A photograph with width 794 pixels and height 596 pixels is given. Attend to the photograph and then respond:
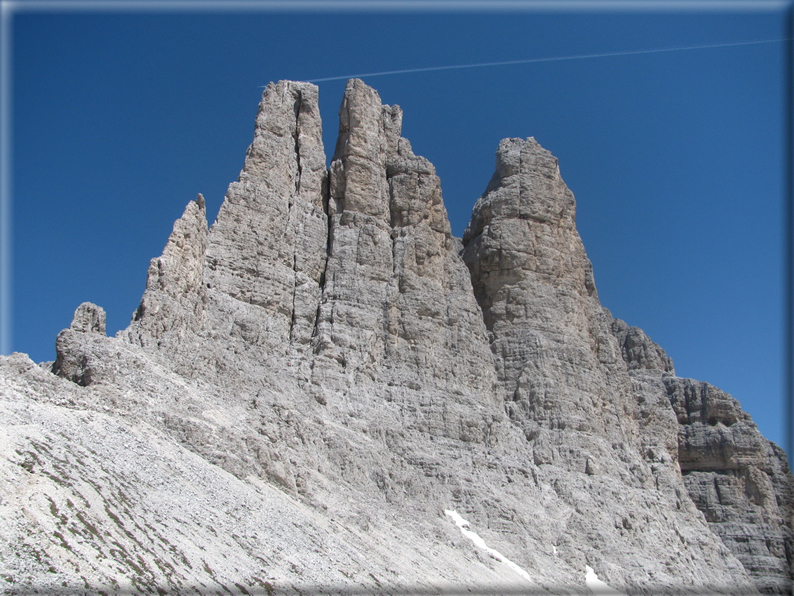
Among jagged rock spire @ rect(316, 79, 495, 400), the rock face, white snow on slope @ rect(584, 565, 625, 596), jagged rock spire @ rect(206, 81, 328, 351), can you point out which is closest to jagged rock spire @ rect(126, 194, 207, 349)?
the rock face

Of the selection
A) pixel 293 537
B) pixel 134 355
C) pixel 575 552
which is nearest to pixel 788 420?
pixel 293 537

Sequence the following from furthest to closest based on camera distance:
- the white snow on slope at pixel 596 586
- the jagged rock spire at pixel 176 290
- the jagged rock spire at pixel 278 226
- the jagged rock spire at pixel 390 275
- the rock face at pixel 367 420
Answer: the jagged rock spire at pixel 390 275 < the jagged rock spire at pixel 278 226 < the white snow on slope at pixel 596 586 < the jagged rock spire at pixel 176 290 < the rock face at pixel 367 420

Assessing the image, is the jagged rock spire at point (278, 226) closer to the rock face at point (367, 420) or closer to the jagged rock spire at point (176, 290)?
the rock face at point (367, 420)

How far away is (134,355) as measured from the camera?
112ft

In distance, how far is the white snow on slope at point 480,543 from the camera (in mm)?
36531

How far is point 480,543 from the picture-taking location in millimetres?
37688

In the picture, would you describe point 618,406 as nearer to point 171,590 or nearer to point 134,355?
point 134,355

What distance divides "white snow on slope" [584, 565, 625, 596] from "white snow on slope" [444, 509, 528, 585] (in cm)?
418

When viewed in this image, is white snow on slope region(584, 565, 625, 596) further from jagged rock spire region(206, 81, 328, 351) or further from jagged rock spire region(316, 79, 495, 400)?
jagged rock spire region(206, 81, 328, 351)

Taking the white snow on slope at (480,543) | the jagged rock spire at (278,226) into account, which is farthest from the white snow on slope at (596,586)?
the jagged rock spire at (278,226)

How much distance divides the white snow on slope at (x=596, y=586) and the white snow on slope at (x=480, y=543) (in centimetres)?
418

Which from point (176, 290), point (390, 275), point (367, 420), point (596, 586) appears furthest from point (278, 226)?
point (596, 586)

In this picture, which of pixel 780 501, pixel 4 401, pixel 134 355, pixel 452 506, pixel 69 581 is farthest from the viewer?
pixel 780 501

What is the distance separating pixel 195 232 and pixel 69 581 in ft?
82.7
